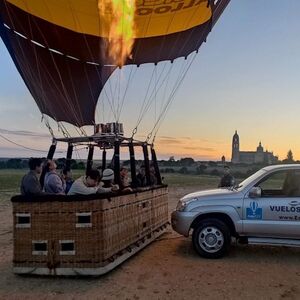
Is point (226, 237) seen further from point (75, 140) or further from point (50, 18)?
point (50, 18)

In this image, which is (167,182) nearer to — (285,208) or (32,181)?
(285,208)

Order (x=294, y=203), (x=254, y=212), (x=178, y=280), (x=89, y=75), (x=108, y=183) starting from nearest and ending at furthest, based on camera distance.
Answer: (x=178, y=280) < (x=294, y=203) < (x=254, y=212) < (x=108, y=183) < (x=89, y=75)

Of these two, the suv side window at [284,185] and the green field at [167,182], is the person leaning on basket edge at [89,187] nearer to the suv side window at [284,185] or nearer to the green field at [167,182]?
the suv side window at [284,185]

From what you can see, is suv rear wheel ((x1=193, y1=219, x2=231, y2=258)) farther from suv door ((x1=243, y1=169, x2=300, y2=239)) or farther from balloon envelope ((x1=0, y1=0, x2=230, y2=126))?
balloon envelope ((x1=0, y1=0, x2=230, y2=126))

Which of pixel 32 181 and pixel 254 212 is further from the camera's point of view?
pixel 254 212

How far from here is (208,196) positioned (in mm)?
9523

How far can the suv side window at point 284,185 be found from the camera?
30.2 ft

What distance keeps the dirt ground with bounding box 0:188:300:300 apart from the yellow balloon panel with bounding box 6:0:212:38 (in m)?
5.89

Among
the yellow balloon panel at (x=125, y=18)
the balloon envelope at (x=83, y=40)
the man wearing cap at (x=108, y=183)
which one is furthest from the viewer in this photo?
the balloon envelope at (x=83, y=40)

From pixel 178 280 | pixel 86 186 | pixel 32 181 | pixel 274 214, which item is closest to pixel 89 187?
pixel 86 186

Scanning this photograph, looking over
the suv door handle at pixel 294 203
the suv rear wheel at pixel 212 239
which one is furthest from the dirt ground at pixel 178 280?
the suv door handle at pixel 294 203

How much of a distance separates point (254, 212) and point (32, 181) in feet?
13.2

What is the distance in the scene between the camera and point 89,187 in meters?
8.30

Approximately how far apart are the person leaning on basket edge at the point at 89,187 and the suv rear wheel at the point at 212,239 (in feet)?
6.03
